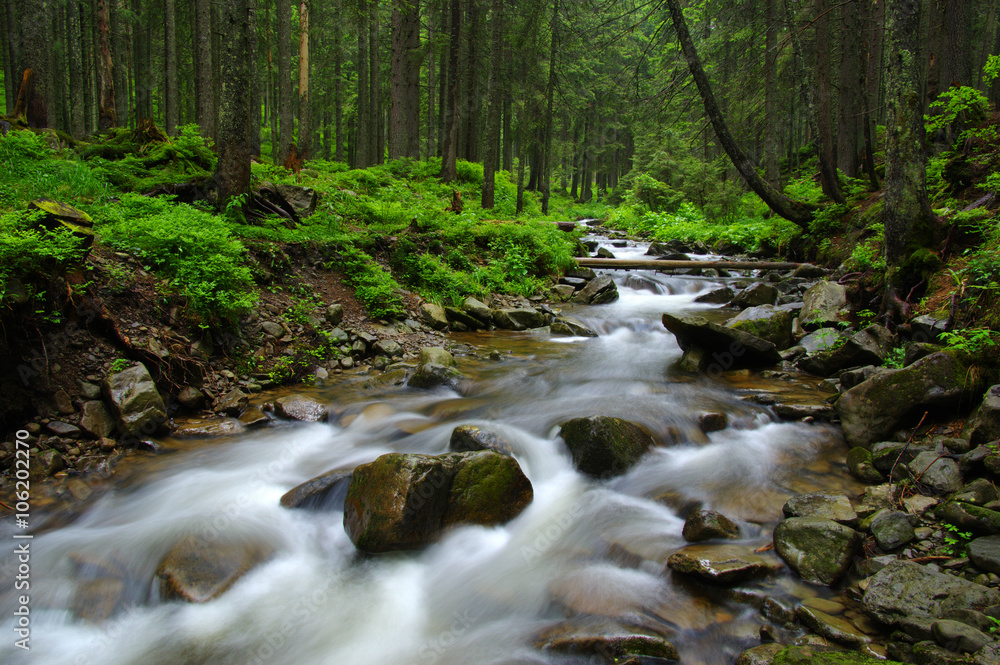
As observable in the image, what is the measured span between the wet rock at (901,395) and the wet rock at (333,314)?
6.87m

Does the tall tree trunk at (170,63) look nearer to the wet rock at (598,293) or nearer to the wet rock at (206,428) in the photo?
the wet rock at (598,293)

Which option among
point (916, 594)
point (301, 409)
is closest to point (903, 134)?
point (916, 594)

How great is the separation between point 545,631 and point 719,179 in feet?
87.7

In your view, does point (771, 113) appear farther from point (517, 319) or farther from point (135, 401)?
point (135, 401)

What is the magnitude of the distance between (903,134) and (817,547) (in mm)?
5987

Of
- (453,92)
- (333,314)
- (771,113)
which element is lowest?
(333,314)

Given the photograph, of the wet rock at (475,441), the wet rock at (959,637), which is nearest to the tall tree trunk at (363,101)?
the wet rock at (475,441)

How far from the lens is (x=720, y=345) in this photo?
25.9ft

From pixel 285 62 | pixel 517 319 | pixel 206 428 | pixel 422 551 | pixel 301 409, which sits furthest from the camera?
pixel 285 62

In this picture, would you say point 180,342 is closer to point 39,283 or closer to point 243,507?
point 39,283

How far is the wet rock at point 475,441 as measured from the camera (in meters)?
5.30

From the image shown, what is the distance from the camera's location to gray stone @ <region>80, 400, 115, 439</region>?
16.5 ft

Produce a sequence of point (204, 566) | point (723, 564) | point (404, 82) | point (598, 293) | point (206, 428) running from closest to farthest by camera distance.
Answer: point (723, 564)
point (204, 566)
point (206, 428)
point (598, 293)
point (404, 82)

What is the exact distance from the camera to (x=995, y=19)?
3020 centimetres
